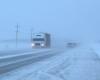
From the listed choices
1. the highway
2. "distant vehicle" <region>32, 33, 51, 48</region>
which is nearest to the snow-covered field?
the highway

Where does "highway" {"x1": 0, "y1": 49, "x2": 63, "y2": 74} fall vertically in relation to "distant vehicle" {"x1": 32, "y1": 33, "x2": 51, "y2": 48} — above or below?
below

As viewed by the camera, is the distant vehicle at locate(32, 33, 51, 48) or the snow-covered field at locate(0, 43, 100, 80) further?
the distant vehicle at locate(32, 33, 51, 48)

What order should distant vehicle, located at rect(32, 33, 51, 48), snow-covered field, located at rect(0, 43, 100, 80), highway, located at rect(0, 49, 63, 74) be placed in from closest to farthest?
snow-covered field, located at rect(0, 43, 100, 80) < highway, located at rect(0, 49, 63, 74) < distant vehicle, located at rect(32, 33, 51, 48)

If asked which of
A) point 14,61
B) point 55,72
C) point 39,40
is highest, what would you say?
point 39,40

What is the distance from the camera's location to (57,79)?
14.3 meters

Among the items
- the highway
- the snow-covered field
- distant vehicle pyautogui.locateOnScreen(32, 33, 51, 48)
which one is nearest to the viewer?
the snow-covered field

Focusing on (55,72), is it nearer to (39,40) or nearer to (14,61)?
(14,61)

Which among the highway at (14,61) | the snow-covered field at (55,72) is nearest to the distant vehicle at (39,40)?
the highway at (14,61)

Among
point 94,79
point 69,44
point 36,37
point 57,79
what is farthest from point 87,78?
point 69,44

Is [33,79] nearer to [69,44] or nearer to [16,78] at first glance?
[16,78]

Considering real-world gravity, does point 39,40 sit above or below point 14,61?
above

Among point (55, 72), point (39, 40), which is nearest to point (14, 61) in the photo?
point (55, 72)

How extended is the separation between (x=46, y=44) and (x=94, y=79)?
184 ft

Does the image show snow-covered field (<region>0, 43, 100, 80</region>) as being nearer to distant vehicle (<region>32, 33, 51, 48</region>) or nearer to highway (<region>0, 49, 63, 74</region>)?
highway (<region>0, 49, 63, 74</region>)
